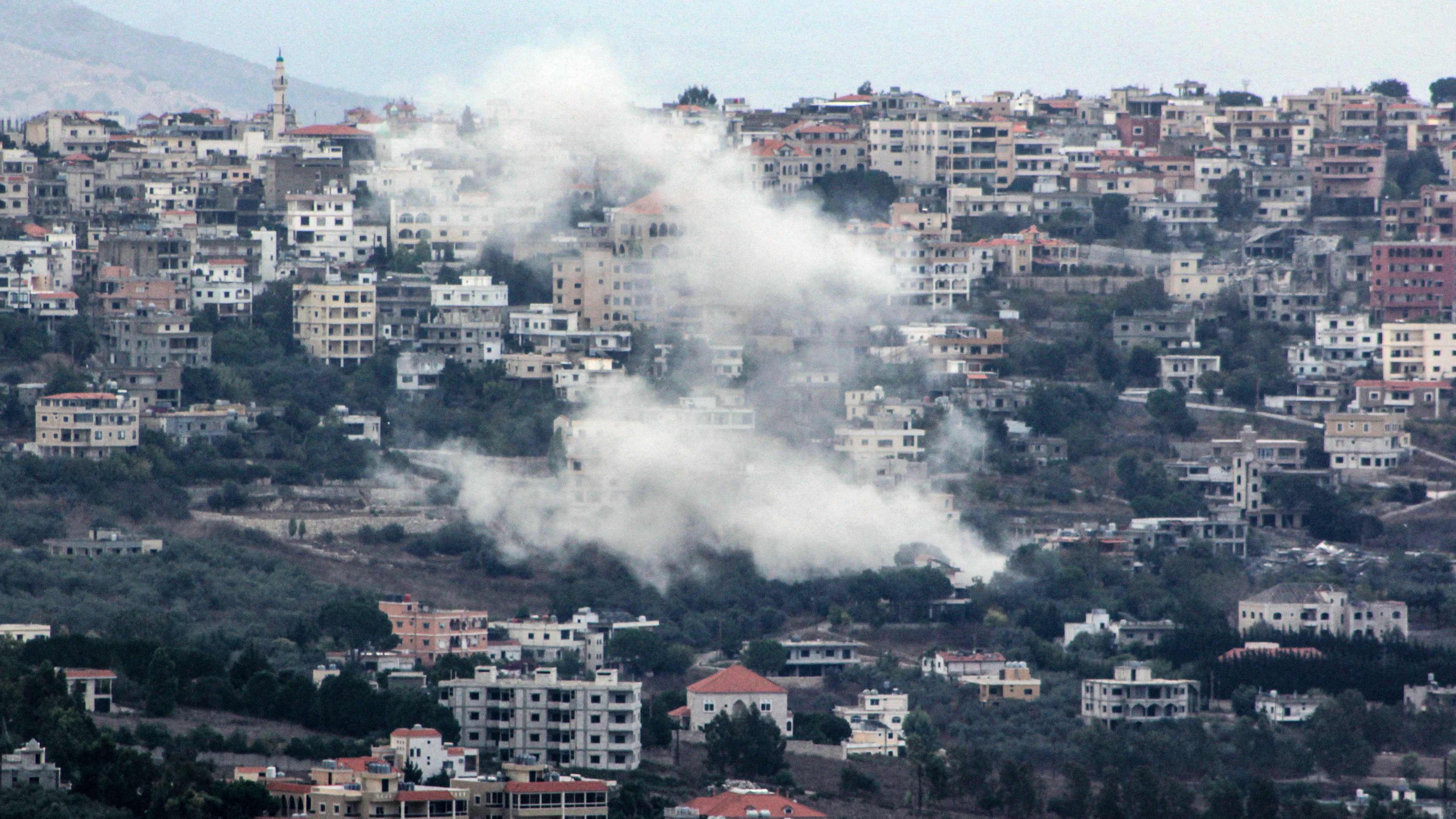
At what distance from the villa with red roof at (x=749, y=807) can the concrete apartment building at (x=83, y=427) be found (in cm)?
1967

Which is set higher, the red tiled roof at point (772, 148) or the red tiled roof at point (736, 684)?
the red tiled roof at point (772, 148)

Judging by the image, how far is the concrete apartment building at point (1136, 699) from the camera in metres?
49.7

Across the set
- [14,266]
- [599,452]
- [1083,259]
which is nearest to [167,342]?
[14,266]

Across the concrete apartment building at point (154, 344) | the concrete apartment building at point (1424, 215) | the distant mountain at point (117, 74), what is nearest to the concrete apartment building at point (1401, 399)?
the concrete apartment building at point (1424, 215)

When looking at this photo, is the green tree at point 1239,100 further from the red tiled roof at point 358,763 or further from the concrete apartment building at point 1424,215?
the red tiled roof at point 358,763

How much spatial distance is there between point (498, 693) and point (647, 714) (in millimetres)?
2233

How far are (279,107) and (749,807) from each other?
4230 centimetres

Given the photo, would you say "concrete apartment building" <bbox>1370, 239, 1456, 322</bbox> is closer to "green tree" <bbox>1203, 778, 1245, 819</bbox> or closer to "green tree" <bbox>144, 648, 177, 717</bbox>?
"green tree" <bbox>1203, 778, 1245, 819</bbox>

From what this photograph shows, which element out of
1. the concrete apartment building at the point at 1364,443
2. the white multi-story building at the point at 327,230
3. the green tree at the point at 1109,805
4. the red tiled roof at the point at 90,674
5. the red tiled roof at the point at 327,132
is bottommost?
the green tree at the point at 1109,805

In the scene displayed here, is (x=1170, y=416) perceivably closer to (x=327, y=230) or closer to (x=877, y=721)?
(x=877, y=721)

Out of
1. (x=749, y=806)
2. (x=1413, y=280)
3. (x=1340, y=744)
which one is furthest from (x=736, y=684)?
(x=1413, y=280)

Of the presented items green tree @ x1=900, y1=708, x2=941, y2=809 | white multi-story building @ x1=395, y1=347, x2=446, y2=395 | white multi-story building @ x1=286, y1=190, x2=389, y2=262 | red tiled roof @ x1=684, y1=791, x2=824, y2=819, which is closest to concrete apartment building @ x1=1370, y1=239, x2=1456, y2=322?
white multi-story building @ x1=395, y1=347, x2=446, y2=395

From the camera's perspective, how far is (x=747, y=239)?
67.4 metres

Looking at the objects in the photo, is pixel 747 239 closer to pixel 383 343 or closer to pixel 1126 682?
pixel 383 343
